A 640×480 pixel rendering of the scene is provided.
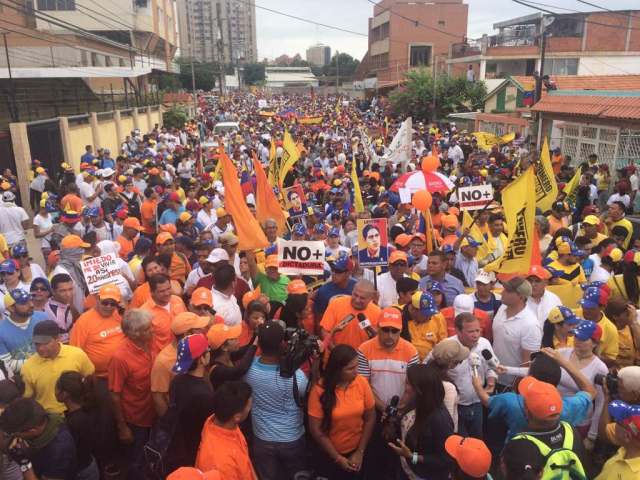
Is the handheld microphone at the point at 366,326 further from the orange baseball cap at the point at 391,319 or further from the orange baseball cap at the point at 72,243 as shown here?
the orange baseball cap at the point at 72,243

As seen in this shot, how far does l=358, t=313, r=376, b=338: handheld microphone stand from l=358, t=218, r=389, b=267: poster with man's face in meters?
1.77

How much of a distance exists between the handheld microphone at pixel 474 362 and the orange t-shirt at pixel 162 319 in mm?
2406

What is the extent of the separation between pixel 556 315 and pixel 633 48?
4858cm

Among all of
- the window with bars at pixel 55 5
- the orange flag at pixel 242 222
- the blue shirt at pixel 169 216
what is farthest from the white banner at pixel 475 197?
the window with bars at pixel 55 5

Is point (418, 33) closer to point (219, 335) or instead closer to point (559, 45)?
point (559, 45)

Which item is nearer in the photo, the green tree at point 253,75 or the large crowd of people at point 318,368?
the large crowd of people at point 318,368

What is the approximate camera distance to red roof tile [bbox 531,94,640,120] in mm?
15297

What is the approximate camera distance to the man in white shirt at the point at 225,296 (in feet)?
16.3

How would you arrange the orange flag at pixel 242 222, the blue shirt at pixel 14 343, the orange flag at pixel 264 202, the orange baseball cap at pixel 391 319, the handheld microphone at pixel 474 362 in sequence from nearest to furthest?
the orange baseball cap at pixel 391 319, the handheld microphone at pixel 474 362, the blue shirt at pixel 14 343, the orange flag at pixel 242 222, the orange flag at pixel 264 202

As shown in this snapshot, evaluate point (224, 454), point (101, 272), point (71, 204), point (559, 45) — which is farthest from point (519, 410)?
point (559, 45)

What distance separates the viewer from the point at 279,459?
3660mm

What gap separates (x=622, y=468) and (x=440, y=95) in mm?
35214

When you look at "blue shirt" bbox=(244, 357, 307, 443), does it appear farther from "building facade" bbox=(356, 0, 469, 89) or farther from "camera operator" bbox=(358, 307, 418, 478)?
"building facade" bbox=(356, 0, 469, 89)

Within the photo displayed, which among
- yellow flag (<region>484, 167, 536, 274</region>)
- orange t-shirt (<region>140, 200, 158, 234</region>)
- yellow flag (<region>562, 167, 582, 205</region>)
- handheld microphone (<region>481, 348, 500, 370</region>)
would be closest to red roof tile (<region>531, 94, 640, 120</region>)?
yellow flag (<region>562, 167, 582, 205</region>)
